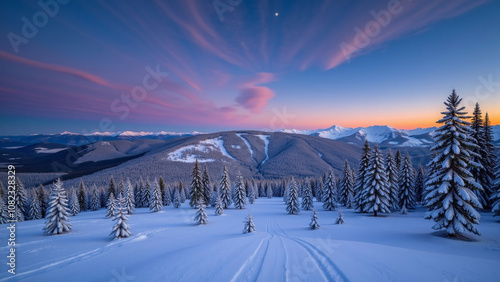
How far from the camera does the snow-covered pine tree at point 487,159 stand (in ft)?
97.3

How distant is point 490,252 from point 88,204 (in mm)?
90554

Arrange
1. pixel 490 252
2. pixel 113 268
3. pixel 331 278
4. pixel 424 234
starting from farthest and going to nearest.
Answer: pixel 424 234
pixel 490 252
pixel 113 268
pixel 331 278

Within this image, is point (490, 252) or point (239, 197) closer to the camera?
point (490, 252)

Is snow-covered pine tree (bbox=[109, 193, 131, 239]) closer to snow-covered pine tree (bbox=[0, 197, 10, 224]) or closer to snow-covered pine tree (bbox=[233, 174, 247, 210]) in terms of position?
snow-covered pine tree (bbox=[233, 174, 247, 210])

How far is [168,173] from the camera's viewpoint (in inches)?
6437

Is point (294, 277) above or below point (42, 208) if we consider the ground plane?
above

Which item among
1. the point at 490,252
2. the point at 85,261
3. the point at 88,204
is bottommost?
the point at 88,204

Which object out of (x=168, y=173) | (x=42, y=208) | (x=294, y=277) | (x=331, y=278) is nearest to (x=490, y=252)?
(x=331, y=278)

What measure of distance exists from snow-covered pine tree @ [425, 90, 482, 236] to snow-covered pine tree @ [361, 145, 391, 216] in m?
15.3

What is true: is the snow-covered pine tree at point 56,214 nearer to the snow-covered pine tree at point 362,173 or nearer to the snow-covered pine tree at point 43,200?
the snow-covered pine tree at point 43,200

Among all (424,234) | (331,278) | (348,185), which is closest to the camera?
(331,278)

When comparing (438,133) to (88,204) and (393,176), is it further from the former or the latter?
(88,204)

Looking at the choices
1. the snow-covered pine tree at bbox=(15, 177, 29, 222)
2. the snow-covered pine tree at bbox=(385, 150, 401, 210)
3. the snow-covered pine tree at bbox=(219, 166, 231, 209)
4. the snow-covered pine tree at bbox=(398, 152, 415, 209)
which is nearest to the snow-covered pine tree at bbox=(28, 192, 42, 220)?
the snow-covered pine tree at bbox=(15, 177, 29, 222)

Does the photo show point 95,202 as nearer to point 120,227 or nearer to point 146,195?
point 146,195
